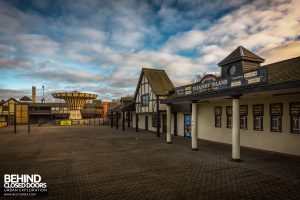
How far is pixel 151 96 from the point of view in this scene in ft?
86.0

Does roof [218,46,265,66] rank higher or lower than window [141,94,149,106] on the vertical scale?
higher

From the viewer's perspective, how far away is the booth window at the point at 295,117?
11242mm

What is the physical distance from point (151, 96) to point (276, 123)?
52.3 ft

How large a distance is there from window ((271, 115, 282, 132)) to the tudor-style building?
12.4 metres

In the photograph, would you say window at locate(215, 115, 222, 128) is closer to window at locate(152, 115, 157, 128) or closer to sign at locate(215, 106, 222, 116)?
sign at locate(215, 106, 222, 116)

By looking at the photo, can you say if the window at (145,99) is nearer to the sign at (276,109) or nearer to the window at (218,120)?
the window at (218,120)

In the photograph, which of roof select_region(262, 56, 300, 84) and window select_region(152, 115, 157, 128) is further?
window select_region(152, 115, 157, 128)

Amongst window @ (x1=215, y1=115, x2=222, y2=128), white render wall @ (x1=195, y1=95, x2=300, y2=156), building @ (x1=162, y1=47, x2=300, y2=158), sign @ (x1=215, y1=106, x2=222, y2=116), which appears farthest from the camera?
window @ (x1=215, y1=115, x2=222, y2=128)

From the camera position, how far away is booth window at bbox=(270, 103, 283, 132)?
12133mm

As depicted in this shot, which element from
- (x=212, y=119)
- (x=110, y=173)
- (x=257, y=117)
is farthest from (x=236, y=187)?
(x=212, y=119)

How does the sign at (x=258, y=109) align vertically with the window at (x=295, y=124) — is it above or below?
above

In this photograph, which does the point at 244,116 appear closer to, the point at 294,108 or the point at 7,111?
the point at 294,108

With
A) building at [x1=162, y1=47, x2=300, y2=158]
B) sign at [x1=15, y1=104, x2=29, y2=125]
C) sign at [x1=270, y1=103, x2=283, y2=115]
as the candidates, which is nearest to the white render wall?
building at [x1=162, y1=47, x2=300, y2=158]

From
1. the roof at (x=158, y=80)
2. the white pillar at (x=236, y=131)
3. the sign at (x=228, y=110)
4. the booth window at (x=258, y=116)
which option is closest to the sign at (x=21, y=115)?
the roof at (x=158, y=80)
